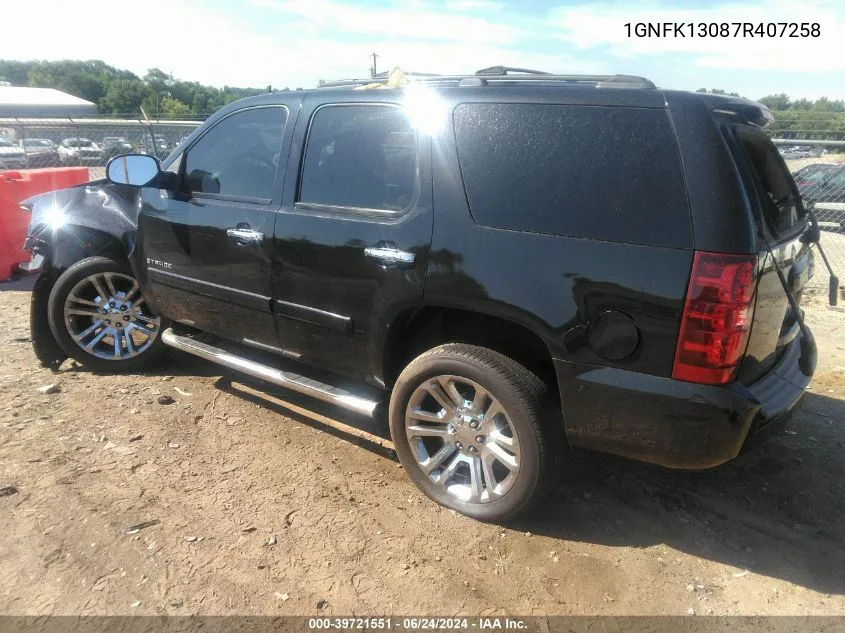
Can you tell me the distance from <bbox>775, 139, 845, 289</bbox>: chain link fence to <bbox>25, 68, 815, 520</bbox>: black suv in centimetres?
505

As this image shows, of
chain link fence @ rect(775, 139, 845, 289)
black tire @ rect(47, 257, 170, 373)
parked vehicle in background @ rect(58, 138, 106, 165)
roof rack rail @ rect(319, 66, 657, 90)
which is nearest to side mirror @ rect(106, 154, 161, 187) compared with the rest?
black tire @ rect(47, 257, 170, 373)

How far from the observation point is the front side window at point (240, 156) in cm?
349

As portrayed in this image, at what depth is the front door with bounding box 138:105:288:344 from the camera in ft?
11.3

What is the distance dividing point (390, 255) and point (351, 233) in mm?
276

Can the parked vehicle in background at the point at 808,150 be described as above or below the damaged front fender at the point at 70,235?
above

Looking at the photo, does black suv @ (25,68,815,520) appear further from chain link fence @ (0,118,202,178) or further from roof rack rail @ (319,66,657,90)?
chain link fence @ (0,118,202,178)

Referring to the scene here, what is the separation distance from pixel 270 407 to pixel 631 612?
253 centimetres

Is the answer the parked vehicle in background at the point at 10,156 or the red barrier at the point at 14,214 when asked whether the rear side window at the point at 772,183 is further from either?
the parked vehicle in background at the point at 10,156

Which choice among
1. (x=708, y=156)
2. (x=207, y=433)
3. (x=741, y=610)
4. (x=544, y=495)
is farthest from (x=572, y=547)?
(x=207, y=433)

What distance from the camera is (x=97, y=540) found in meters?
2.72

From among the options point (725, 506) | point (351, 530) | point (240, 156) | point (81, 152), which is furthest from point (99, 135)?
point (725, 506)

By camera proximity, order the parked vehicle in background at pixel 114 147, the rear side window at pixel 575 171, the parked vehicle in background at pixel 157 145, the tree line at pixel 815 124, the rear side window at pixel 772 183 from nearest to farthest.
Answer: the rear side window at pixel 575 171
the rear side window at pixel 772 183
the tree line at pixel 815 124
the parked vehicle in background at pixel 157 145
the parked vehicle in background at pixel 114 147

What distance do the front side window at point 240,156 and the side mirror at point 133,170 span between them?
0.67ft

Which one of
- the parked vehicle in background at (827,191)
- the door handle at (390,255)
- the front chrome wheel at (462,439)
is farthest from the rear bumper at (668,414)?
the parked vehicle in background at (827,191)
